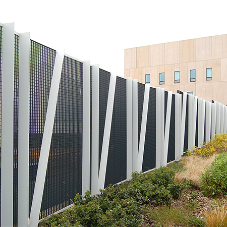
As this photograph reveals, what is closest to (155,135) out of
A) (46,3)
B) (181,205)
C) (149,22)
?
(181,205)

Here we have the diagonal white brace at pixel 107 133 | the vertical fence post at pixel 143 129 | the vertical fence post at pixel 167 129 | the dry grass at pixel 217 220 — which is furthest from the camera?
the vertical fence post at pixel 167 129

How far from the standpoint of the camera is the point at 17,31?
13.7ft

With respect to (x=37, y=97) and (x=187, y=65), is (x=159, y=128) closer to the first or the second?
(x=37, y=97)

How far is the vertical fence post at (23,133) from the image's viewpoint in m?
4.14

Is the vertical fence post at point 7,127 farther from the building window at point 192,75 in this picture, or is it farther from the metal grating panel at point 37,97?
the building window at point 192,75

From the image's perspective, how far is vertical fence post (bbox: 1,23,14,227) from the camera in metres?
3.81

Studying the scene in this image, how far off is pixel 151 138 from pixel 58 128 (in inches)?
211

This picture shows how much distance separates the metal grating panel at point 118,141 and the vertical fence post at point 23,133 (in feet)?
9.31

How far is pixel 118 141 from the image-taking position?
23.9 feet

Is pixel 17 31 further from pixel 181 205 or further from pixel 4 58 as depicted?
pixel 181 205

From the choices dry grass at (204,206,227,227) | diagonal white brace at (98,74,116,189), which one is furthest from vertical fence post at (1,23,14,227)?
dry grass at (204,206,227,227)

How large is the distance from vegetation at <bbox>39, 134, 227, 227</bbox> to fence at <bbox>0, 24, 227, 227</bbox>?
540 mm

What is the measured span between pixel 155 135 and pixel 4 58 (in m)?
7.34

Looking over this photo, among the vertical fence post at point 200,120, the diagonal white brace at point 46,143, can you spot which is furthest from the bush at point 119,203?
the vertical fence post at point 200,120
